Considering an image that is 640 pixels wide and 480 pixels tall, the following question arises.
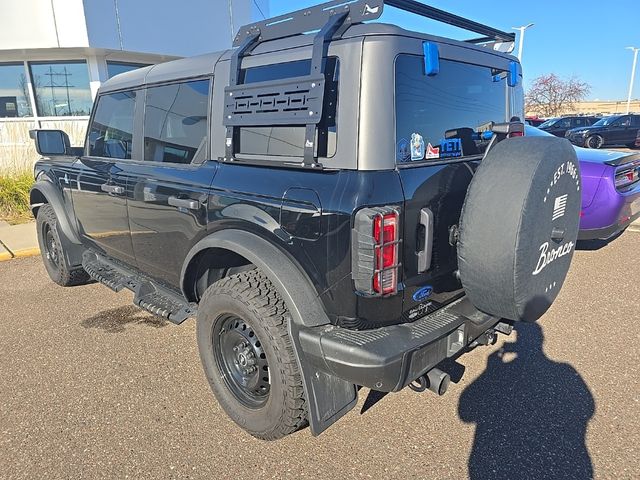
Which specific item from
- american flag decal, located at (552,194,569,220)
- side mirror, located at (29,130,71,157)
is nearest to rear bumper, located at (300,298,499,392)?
american flag decal, located at (552,194,569,220)

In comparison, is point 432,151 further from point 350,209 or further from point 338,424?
point 338,424

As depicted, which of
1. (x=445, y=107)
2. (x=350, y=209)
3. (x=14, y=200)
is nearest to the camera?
(x=350, y=209)

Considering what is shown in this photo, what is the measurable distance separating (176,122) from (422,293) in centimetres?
197

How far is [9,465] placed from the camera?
2.33 m

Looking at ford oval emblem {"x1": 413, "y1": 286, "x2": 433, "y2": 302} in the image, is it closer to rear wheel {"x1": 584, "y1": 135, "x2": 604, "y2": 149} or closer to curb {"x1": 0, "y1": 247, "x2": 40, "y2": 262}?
curb {"x1": 0, "y1": 247, "x2": 40, "y2": 262}

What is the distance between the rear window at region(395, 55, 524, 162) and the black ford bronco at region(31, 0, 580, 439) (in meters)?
0.01

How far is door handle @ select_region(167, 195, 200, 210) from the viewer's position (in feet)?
8.75

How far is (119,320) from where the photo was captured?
13.1 feet

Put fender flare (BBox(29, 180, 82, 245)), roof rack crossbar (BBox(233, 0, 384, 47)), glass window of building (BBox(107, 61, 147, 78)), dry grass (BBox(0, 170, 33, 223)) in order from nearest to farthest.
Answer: roof rack crossbar (BBox(233, 0, 384, 47)), fender flare (BBox(29, 180, 82, 245)), dry grass (BBox(0, 170, 33, 223)), glass window of building (BBox(107, 61, 147, 78))

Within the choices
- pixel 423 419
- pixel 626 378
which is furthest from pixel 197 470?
pixel 626 378

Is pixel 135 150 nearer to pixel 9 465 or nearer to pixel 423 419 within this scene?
pixel 9 465

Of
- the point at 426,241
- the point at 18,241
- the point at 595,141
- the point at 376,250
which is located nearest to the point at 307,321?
the point at 376,250

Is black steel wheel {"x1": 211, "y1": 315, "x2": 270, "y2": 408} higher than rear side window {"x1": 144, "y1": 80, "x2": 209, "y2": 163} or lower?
lower

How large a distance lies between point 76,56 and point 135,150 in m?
8.91
